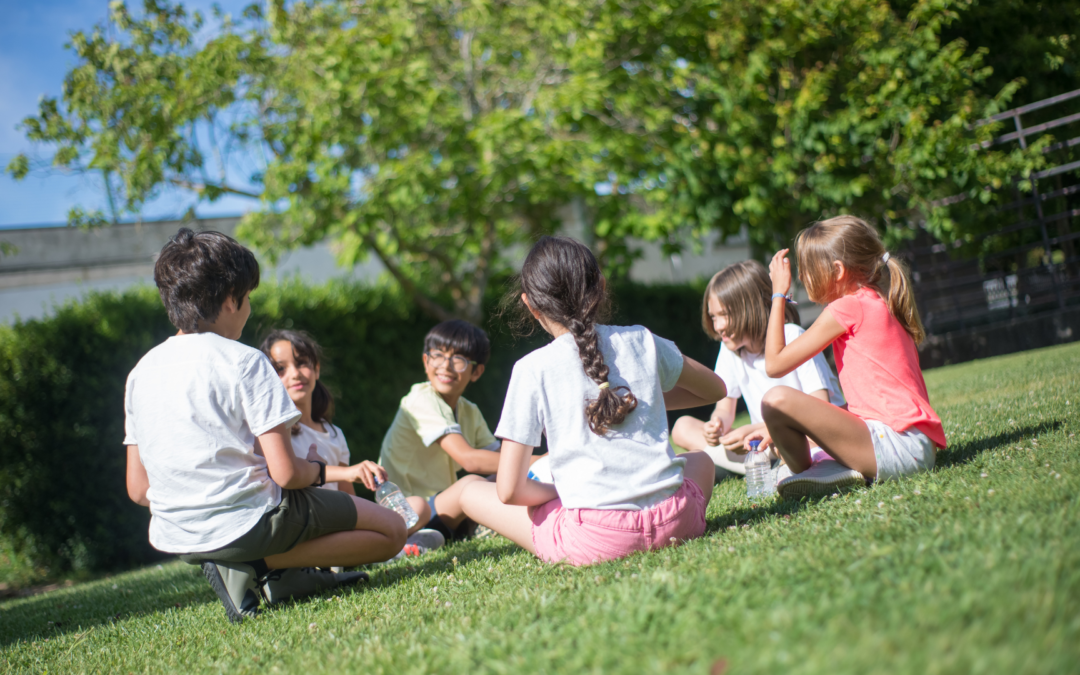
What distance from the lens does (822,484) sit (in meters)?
3.54

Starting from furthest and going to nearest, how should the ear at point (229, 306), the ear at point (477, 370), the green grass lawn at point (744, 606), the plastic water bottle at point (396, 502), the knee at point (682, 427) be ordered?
the knee at point (682, 427), the ear at point (477, 370), the plastic water bottle at point (396, 502), the ear at point (229, 306), the green grass lawn at point (744, 606)

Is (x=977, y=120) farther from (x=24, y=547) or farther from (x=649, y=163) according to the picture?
(x=24, y=547)

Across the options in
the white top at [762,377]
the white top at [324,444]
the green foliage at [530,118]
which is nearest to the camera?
the white top at [762,377]

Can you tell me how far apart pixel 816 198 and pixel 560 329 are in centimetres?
→ 911

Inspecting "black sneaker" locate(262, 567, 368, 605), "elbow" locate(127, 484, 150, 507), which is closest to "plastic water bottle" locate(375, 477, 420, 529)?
"black sneaker" locate(262, 567, 368, 605)

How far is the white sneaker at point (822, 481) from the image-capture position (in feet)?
11.5

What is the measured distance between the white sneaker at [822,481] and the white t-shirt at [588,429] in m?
0.96

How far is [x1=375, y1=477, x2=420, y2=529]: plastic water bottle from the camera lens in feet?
14.4

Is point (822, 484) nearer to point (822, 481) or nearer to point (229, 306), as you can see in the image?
point (822, 481)

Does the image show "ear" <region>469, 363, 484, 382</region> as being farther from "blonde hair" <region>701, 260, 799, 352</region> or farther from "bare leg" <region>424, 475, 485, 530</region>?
"blonde hair" <region>701, 260, 799, 352</region>

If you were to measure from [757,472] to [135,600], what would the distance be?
379 cm

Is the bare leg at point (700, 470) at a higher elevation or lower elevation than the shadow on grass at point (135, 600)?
higher

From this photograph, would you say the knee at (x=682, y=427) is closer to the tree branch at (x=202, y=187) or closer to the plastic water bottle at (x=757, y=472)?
the plastic water bottle at (x=757, y=472)

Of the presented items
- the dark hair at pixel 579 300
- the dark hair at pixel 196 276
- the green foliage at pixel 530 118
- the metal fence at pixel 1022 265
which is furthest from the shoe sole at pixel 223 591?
the metal fence at pixel 1022 265
